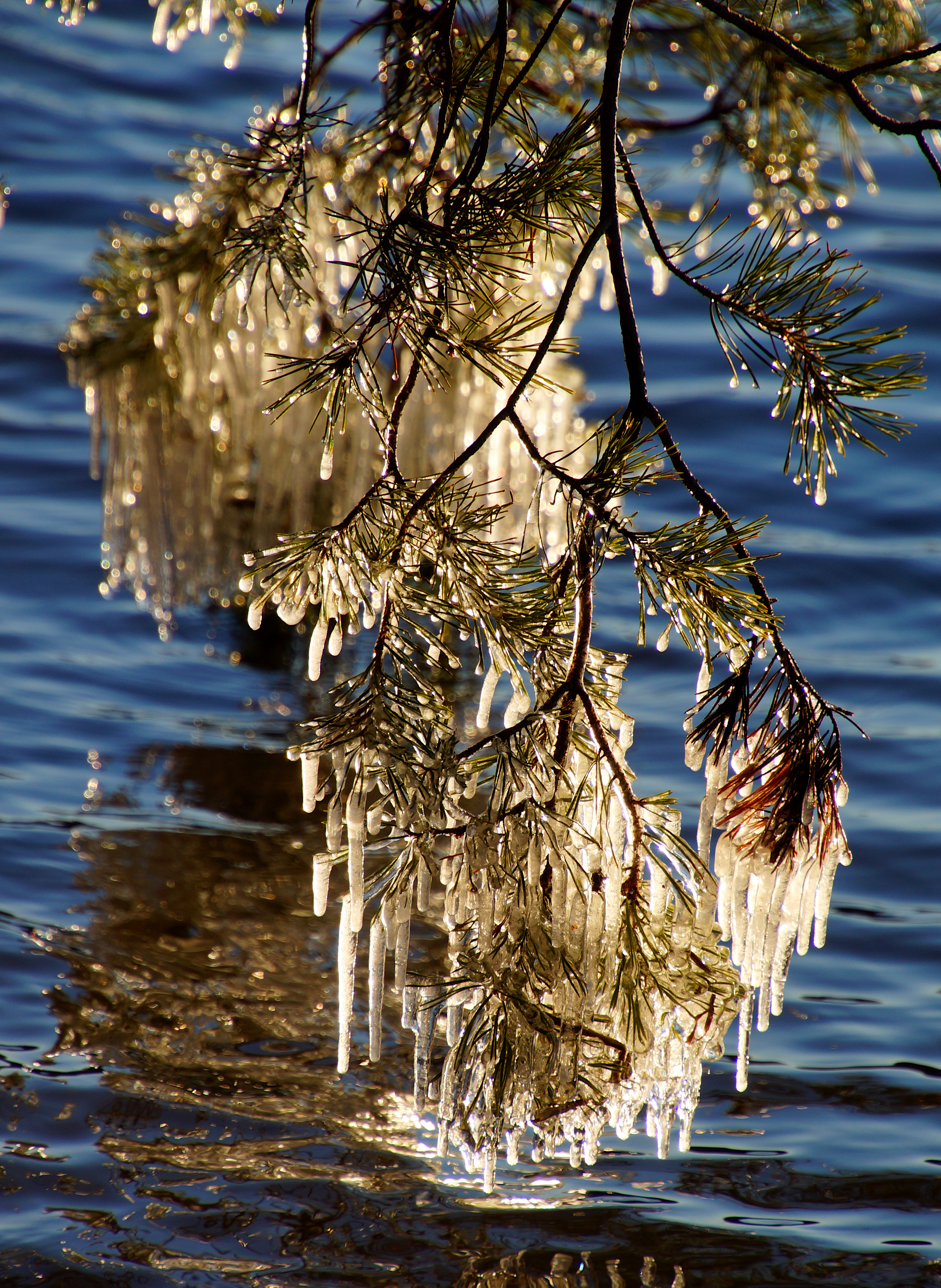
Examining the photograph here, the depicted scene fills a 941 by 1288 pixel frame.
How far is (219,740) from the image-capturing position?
9.39ft

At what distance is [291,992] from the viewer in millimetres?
2025

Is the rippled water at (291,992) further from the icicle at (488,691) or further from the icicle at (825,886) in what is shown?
the icicle at (488,691)

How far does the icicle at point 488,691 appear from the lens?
1.02 metres

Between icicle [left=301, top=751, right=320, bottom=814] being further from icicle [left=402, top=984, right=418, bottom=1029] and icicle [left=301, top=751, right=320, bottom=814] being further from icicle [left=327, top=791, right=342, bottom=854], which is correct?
icicle [left=402, top=984, right=418, bottom=1029]

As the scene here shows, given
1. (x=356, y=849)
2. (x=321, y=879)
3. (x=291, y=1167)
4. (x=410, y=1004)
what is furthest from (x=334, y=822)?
Answer: (x=291, y=1167)

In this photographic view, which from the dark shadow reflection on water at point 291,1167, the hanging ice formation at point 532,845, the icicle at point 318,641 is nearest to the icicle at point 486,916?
the hanging ice formation at point 532,845

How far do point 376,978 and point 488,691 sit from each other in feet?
0.97

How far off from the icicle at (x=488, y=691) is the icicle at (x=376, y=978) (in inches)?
7.9

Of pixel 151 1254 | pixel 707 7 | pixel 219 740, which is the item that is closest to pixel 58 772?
pixel 219 740

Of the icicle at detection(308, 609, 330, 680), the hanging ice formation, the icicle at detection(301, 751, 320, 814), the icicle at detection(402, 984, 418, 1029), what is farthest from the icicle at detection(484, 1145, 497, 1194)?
the icicle at detection(308, 609, 330, 680)

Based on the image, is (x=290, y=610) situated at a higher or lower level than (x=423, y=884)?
higher

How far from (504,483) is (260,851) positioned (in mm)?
902

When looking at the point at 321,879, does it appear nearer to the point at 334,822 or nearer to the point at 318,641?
the point at 334,822

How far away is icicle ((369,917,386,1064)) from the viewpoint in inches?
43.8
